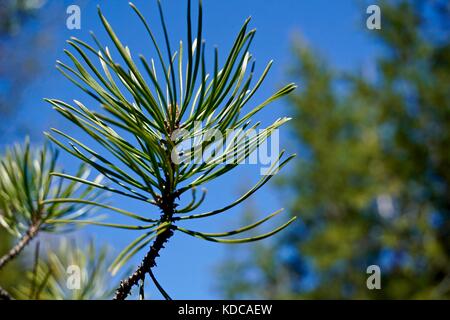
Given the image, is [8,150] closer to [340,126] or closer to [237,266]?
[340,126]

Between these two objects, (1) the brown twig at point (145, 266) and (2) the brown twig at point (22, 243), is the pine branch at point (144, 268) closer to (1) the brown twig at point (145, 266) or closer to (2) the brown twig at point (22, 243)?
(1) the brown twig at point (145, 266)

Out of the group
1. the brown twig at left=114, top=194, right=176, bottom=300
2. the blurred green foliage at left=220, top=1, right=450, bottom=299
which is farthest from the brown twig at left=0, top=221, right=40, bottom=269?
the blurred green foliage at left=220, top=1, right=450, bottom=299

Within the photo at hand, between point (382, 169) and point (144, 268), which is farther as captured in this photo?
point (382, 169)

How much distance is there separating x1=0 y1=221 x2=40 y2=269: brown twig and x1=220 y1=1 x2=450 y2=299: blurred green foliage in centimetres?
512

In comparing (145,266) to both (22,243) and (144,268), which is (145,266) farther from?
(22,243)

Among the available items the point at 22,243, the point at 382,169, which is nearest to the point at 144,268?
the point at 22,243

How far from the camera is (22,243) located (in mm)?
436

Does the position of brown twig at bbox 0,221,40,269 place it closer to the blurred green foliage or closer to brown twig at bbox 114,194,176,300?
brown twig at bbox 114,194,176,300

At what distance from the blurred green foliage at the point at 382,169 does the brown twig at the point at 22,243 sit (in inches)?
202

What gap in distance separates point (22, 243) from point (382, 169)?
6.30 m

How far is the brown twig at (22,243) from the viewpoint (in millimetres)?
385

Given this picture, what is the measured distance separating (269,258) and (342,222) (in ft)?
6.95

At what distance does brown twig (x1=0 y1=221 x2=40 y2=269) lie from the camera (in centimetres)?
38

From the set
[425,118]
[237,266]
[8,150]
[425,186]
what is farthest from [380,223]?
[8,150]
